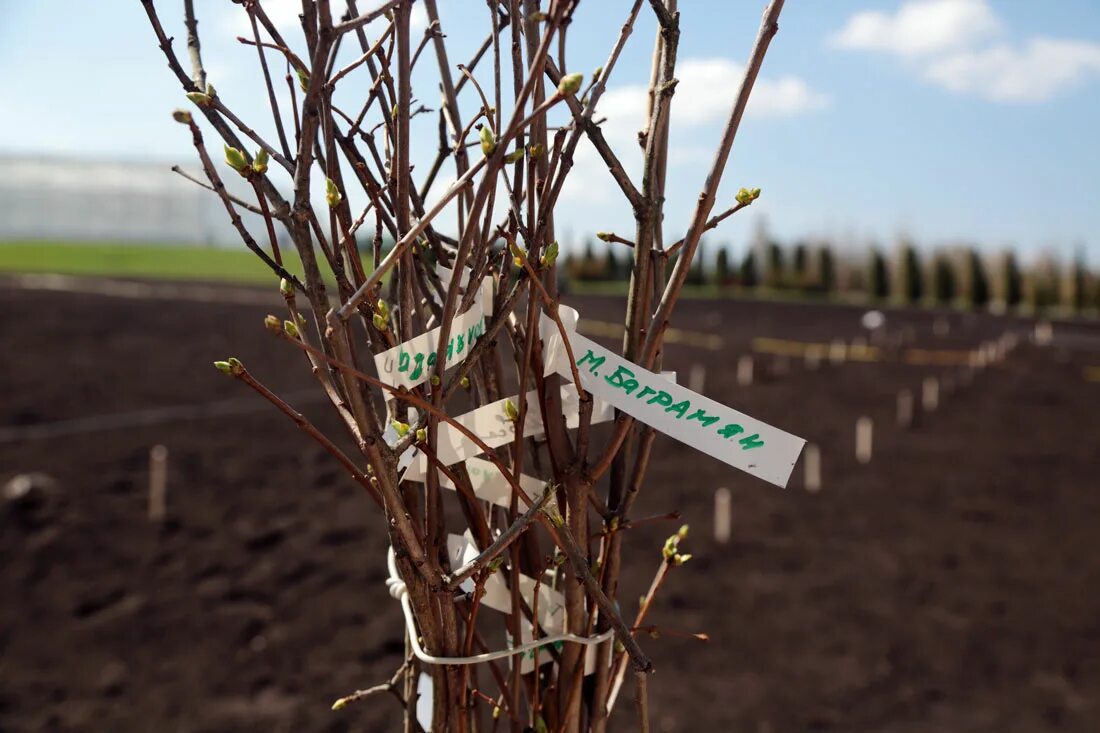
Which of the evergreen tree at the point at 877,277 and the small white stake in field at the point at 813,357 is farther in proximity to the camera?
the evergreen tree at the point at 877,277

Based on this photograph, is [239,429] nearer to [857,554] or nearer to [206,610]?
[206,610]

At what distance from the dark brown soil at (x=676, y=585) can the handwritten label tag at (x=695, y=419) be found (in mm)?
2322

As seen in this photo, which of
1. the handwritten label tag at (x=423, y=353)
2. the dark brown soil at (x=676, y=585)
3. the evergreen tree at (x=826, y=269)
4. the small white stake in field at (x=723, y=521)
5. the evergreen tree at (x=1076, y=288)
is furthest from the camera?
the evergreen tree at (x=826, y=269)

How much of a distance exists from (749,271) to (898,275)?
11.7ft

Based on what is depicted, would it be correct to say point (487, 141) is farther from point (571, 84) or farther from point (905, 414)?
point (905, 414)

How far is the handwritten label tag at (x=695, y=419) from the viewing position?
78 cm

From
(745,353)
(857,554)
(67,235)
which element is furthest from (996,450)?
(67,235)

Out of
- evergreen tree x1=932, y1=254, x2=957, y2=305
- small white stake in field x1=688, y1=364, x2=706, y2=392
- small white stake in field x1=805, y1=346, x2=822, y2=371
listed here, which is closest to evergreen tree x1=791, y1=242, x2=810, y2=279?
evergreen tree x1=932, y1=254, x2=957, y2=305

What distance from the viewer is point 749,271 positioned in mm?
23172

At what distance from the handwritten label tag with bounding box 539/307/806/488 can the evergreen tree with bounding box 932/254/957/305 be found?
2277cm

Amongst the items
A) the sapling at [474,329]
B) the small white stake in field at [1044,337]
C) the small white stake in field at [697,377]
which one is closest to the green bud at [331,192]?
the sapling at [474,329]

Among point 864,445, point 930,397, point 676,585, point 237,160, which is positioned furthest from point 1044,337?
point 237,160

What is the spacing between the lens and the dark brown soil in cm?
297

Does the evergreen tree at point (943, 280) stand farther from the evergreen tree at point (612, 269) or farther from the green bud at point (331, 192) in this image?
the green bud at point (331, 192)
